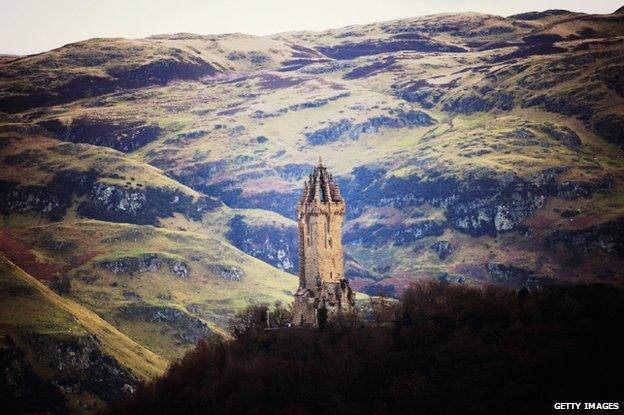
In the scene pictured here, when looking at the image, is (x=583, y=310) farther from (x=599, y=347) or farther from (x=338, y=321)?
(x=338, y=321)

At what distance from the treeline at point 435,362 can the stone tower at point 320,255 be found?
10.6 ft

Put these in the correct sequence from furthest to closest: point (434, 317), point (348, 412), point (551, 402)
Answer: point (434, 317) → point (348, 412) → point (551, 402)

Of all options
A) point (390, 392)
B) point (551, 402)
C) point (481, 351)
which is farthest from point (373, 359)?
point (551, 402)

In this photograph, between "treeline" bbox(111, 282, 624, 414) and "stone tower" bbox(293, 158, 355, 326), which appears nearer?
"treeline" bbox(111, 282, 624, 414)

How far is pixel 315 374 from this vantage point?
164 meters

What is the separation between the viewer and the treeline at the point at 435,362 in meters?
147

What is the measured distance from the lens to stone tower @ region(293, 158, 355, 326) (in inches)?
6683

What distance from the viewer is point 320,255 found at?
17300 centimetres

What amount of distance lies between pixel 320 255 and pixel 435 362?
87.8 feet

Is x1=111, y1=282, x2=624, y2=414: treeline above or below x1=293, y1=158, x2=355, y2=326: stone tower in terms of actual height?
below

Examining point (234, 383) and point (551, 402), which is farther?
point (234, 383)

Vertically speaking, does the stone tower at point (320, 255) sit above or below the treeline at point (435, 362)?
above

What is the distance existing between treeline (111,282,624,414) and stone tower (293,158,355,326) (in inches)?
127

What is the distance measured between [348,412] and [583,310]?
39.0 m
